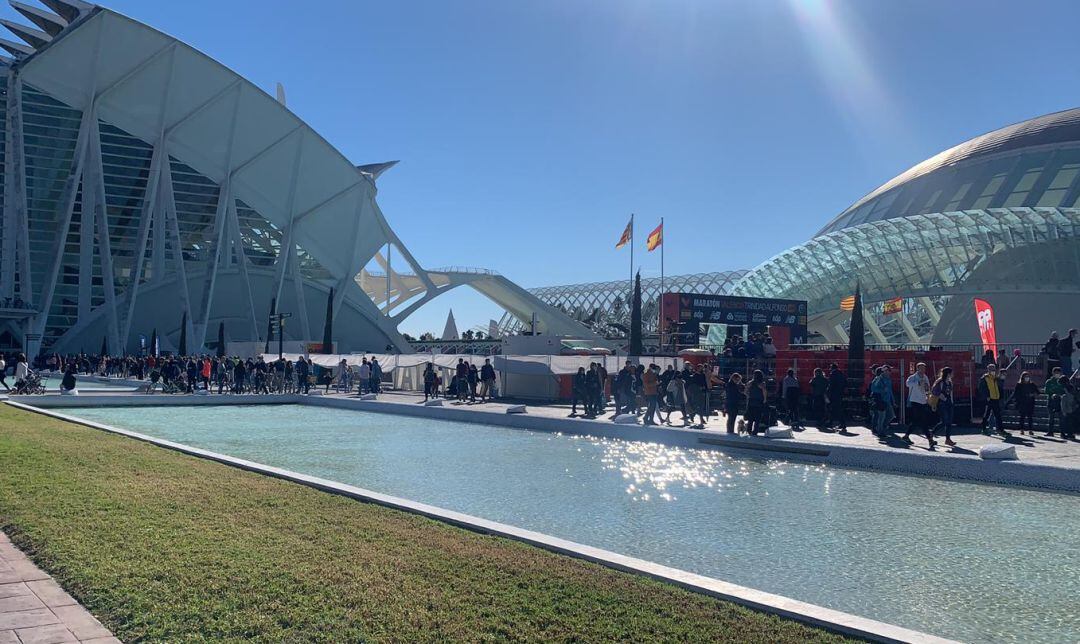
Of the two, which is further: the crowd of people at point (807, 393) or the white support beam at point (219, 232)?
the white support beam at point (219, 232)

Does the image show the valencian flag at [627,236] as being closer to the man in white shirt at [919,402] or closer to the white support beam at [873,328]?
the white support beam at [873,328]

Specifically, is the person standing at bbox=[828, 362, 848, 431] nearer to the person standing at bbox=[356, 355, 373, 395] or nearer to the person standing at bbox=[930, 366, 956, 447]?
the person standing at bbox=[930, 366, 956, 447]

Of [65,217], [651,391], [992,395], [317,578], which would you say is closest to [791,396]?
[651,391]

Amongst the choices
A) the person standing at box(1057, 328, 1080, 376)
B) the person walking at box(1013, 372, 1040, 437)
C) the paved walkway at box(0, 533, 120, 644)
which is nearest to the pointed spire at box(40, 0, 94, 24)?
the paved walkway at box(0, 533, 120, 644)

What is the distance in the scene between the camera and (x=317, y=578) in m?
5.03

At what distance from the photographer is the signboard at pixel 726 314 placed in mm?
33938

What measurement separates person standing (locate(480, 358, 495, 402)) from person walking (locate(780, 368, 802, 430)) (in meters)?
10.5

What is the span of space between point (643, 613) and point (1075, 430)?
1436 centimetres

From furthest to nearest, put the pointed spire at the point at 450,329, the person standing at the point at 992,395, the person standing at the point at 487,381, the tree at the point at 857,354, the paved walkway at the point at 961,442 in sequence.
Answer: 1. the pointed spire at the point at 450,329
2. the person standing at the point at 487,381
3. the tree at the point at 857,354
4. the person standing at the point at 992,395
5. the paved walkway at the point at 961,442

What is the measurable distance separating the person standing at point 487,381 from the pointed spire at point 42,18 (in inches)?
1516

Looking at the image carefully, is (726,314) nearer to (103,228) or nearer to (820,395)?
(820,395)

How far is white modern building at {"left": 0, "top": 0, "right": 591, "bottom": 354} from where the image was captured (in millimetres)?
46250

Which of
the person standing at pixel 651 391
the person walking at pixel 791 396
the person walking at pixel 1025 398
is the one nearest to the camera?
the person walking at pixel 1025 398

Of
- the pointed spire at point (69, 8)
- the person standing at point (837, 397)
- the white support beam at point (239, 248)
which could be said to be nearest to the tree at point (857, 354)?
the person standing at point (837, 397)
